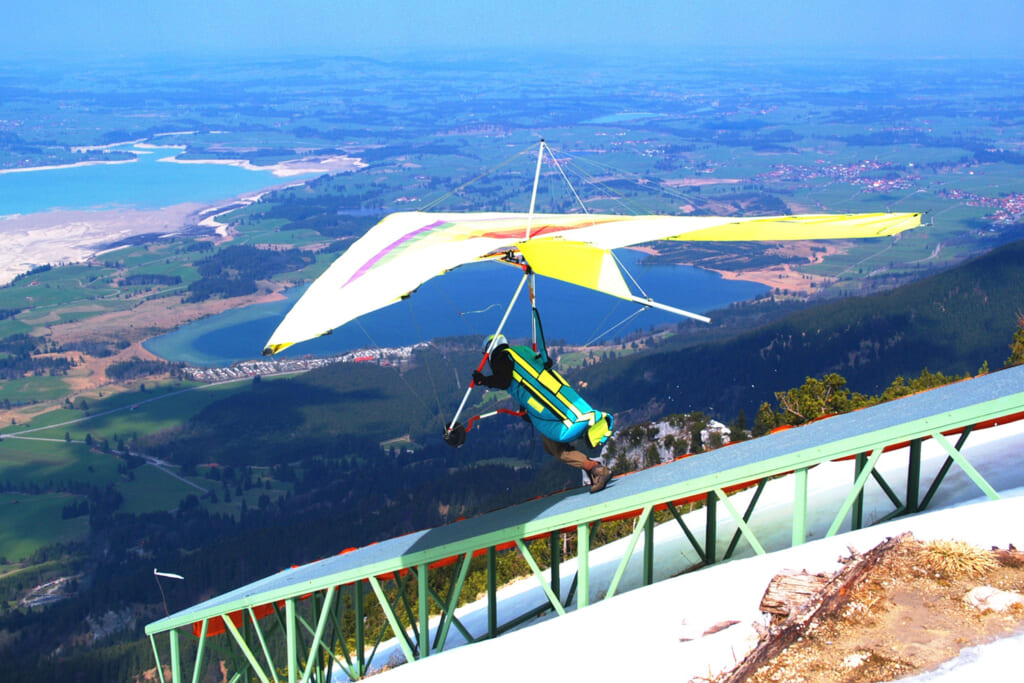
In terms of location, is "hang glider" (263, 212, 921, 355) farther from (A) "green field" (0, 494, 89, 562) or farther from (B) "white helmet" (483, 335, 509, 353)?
(A) "green field" (0, 494, 89, 562)

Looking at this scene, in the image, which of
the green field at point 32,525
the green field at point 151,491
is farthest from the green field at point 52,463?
the green field at point 32,525

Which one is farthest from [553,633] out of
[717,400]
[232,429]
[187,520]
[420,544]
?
[232,429]

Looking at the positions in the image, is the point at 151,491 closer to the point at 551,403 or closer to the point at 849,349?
the point at 849,349

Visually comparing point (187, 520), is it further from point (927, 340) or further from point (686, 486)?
point (686, 486)

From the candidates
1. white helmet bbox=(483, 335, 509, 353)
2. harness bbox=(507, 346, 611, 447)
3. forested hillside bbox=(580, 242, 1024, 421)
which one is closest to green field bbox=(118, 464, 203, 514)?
forested hillside bbox=(580, 242, 1024, 421)

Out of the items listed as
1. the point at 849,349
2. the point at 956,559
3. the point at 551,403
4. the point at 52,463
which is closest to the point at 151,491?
the point at 52,463

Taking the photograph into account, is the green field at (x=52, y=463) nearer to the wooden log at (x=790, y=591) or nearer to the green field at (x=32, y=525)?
the green field at (x=32, y=525)
